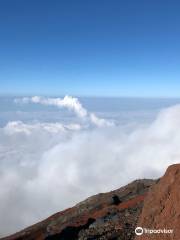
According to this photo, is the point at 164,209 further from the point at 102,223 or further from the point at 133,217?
the point at 102,223

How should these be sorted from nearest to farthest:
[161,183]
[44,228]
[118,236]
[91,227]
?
[161,183], [118,236], [91,227], [44,228]

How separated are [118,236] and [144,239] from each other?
11.6 meters

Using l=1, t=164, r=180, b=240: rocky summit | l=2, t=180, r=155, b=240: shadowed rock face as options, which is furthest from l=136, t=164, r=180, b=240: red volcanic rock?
→ l=2, t=180, r=155, b=240: shadowed rock face

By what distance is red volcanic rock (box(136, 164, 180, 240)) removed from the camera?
19750 millimetres

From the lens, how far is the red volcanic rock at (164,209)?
19.8 metres

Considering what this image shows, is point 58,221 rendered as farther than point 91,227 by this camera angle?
Yes

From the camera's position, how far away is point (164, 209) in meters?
21.1

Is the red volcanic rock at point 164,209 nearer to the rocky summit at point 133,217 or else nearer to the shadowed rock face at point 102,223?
the rocky summit at point 133,217

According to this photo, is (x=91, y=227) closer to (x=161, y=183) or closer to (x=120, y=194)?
(x=161, y=183)

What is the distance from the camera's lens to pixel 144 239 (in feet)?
67.1

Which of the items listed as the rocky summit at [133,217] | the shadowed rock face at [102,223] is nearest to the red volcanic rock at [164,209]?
the rocky summit at [133,217]

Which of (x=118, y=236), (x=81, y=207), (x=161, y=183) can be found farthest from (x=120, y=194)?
(x=161, y=183)

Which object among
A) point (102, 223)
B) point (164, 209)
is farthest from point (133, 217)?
point (164, 209)

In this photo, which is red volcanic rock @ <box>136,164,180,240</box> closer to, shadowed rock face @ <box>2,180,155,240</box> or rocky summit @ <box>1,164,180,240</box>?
rocky summit @ <box>1,164,180,240</box>
